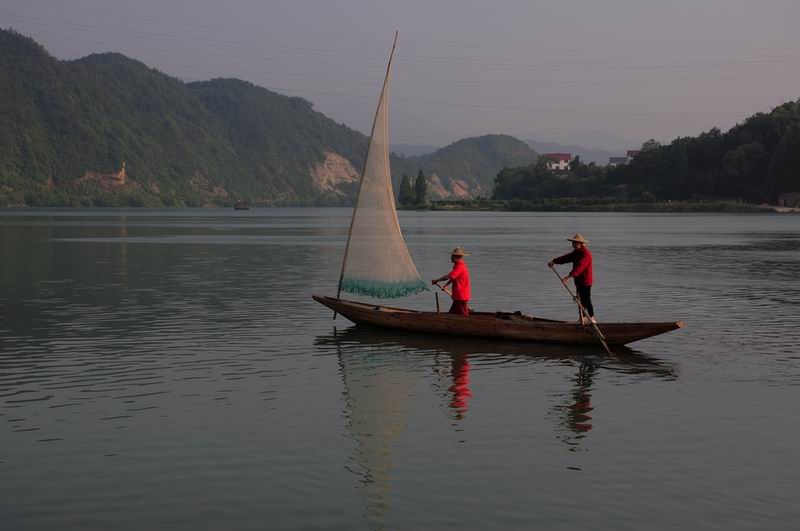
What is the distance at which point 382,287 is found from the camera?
33.2 m

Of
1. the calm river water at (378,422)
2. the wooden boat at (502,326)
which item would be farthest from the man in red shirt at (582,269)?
the calm river water at (378,422)

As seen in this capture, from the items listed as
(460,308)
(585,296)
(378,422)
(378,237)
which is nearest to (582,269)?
(585,296)

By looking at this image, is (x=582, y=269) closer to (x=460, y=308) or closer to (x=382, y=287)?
(x=460, y=308)

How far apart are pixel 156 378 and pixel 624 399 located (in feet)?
35.5

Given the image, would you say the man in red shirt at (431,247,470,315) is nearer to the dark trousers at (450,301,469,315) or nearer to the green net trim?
the dark trousers at (450,301,469,315)

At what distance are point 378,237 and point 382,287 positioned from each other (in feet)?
5.79

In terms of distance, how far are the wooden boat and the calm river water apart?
18.0 inches

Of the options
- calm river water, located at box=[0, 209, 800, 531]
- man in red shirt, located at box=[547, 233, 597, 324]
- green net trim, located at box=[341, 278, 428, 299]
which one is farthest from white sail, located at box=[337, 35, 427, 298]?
man in red shirt, located at box=[547, 233, 597, 324]

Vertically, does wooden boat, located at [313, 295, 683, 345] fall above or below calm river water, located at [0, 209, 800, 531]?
above

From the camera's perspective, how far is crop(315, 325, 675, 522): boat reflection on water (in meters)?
16.4

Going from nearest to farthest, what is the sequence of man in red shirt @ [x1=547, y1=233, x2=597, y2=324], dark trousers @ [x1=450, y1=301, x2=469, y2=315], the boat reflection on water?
the boat reflection on water → man in red shirt @ [x1=547, y1=233, x2=597, y2=324] → dark trousers @ [x1=450, y1=301, x2=469, y2=315]

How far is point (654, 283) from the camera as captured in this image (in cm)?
4953

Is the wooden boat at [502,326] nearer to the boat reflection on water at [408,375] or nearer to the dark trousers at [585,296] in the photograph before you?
the boat reflection on water at [408,375]

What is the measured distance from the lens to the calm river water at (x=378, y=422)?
44.3ft
